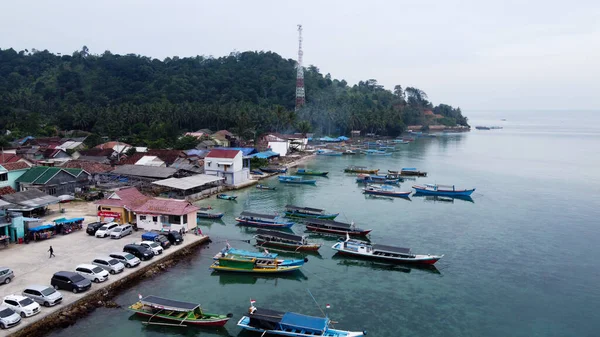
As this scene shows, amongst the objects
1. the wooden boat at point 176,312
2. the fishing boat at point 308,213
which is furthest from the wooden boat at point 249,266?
the fishing boat at point 308,213

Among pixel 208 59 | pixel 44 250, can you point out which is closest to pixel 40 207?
pixel 44 250

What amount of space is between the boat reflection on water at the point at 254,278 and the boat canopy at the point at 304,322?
4.82m

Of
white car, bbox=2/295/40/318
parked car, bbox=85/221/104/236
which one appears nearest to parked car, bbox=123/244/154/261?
parked car, bbox=85/221/104/236

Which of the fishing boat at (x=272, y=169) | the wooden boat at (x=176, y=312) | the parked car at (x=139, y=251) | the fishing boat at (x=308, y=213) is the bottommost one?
the wooden boat at (x=176, y=312)

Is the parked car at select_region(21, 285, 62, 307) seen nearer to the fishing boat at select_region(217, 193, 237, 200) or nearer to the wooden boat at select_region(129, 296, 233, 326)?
the wooden boat at select_region(129, 296, 233, 326)

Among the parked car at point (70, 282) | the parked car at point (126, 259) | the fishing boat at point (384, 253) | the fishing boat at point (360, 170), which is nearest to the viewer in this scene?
the parked car at point (70, 282)

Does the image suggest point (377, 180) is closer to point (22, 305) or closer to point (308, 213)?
point (308, 213)

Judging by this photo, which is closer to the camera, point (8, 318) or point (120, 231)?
point (8, 318)

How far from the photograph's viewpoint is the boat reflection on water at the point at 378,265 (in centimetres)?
2253

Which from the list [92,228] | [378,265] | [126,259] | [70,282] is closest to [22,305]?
[70,282]

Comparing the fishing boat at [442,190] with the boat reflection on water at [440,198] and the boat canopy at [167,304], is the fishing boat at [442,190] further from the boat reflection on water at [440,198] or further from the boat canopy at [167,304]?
the boat canopy at [167,304]

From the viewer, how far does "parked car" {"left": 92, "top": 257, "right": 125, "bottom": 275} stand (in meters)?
19.1

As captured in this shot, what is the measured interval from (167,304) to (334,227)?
14165 millimetres

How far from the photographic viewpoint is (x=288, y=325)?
1530cm
